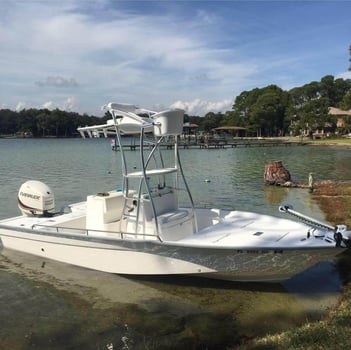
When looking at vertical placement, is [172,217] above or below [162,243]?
above

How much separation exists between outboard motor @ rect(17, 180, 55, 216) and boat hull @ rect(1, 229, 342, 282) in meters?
2.04

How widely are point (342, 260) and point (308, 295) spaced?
2415 mm

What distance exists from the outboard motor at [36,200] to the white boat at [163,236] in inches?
27.8

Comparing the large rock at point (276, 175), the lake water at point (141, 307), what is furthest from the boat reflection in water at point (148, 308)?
the large rock at point (276, 175)

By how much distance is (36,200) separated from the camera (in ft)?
39.4

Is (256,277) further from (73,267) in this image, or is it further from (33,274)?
(33,274)

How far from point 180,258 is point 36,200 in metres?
5.78

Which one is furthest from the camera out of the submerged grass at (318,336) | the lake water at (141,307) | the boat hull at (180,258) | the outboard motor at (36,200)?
the outboard motor at (36,200)

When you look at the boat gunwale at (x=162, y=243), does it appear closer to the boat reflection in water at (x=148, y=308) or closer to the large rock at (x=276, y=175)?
the boat reflection in water at (x=148, y=308)

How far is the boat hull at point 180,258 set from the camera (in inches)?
311

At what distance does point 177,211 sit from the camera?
32.9 ft

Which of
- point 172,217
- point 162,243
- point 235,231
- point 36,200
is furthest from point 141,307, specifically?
point 36,200

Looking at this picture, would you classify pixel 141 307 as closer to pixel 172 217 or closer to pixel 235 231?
pixel 172 217

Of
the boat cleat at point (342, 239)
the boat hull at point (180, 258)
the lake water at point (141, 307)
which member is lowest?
the lake water at point (141, 307)
